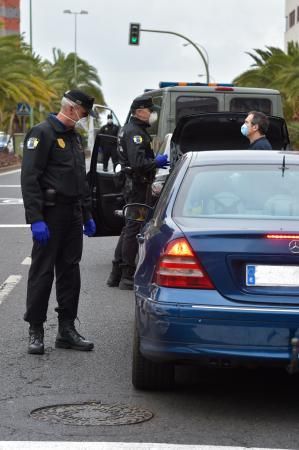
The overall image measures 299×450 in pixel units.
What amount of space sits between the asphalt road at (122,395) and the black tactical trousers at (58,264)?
0.32 m

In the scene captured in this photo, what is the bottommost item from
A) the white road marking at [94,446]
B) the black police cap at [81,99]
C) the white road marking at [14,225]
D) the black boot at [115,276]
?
the white road marking at [14,225]

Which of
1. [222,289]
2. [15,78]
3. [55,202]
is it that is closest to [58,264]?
[55,202]

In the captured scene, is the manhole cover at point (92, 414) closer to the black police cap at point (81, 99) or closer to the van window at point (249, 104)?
the black police cap at point (81, 99)

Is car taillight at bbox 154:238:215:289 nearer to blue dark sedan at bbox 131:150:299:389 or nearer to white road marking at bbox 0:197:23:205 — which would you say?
blue dark sedan at bbox 131:150:299:389

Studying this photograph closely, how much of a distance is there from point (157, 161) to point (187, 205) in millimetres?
4187

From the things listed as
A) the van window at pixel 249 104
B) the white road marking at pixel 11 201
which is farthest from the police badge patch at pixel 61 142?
the white road marking at pixel 11 201

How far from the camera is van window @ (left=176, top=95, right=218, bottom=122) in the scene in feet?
53.0

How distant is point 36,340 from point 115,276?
3.52 metres

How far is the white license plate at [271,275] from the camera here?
5.86m

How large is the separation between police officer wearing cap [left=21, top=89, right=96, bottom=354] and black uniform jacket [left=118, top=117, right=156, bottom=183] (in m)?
2.66

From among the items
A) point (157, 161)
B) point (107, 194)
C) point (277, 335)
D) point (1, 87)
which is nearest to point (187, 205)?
point (277, 335)

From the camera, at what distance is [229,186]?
21.6 ft

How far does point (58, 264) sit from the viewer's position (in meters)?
7.95

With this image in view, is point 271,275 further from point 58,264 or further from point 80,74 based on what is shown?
point 80,74
